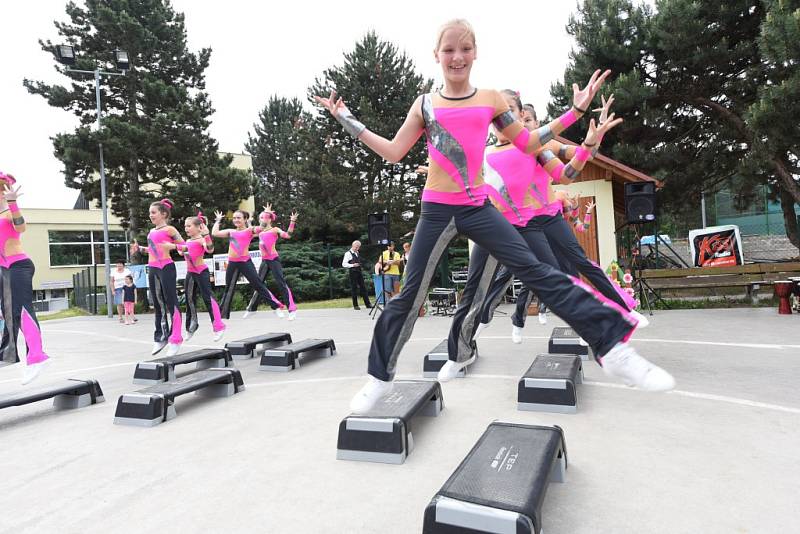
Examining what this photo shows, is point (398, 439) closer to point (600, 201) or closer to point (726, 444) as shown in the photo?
point (726, 444)

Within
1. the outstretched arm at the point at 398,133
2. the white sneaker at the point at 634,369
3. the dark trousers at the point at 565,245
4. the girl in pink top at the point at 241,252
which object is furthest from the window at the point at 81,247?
the white sneaker at the point at 634,369

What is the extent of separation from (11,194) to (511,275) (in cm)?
500

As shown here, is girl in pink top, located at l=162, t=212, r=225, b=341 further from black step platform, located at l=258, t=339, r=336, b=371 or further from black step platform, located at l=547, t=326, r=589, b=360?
black step platform, located at l=547, t=326, r=589, b=360

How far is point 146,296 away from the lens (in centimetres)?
1997

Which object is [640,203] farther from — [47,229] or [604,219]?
[47,229]

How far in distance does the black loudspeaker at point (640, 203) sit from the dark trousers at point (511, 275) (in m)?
3.61

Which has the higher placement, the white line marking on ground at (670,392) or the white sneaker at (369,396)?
the white sneaker at (369,396)

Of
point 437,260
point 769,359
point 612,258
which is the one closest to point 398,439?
point 437,260

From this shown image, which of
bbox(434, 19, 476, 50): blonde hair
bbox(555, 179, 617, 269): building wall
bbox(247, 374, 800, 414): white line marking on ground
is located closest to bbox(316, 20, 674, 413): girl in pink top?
bbox(434, 19, 476, 50): blonde hair

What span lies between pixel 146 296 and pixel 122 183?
5.55m

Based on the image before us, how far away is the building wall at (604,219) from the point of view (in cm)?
1180

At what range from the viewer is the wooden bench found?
1042 centimetres

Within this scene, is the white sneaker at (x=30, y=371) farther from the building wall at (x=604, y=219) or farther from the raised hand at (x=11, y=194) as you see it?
the building wall at (x=604, y=219)

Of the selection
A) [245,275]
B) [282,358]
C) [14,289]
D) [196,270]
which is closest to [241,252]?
[245,275]
